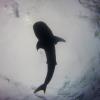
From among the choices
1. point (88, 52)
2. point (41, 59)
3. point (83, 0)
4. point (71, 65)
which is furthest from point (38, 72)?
point (83, 0)

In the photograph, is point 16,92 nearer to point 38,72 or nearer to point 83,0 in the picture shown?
point 38,72

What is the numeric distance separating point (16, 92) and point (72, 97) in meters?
2.17

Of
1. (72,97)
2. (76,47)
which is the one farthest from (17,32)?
(72,97)

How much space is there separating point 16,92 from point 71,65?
7.35ft

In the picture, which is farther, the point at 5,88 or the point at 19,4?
the point at 5,88

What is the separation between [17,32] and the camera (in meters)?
6.92

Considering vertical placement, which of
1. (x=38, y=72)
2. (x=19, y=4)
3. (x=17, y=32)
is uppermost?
(x=19, y=4)

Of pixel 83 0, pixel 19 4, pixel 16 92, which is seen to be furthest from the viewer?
pixel 16 92

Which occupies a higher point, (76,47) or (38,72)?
(76,47)

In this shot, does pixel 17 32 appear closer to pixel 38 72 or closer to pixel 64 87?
pixel 38 72

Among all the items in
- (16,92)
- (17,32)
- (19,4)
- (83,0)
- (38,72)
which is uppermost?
(83,0)

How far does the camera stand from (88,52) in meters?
7.85

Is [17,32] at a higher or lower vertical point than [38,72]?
higher

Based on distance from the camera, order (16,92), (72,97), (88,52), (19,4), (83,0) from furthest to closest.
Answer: (72,97), (16,92), (88,52), (83,0), (19,4)
